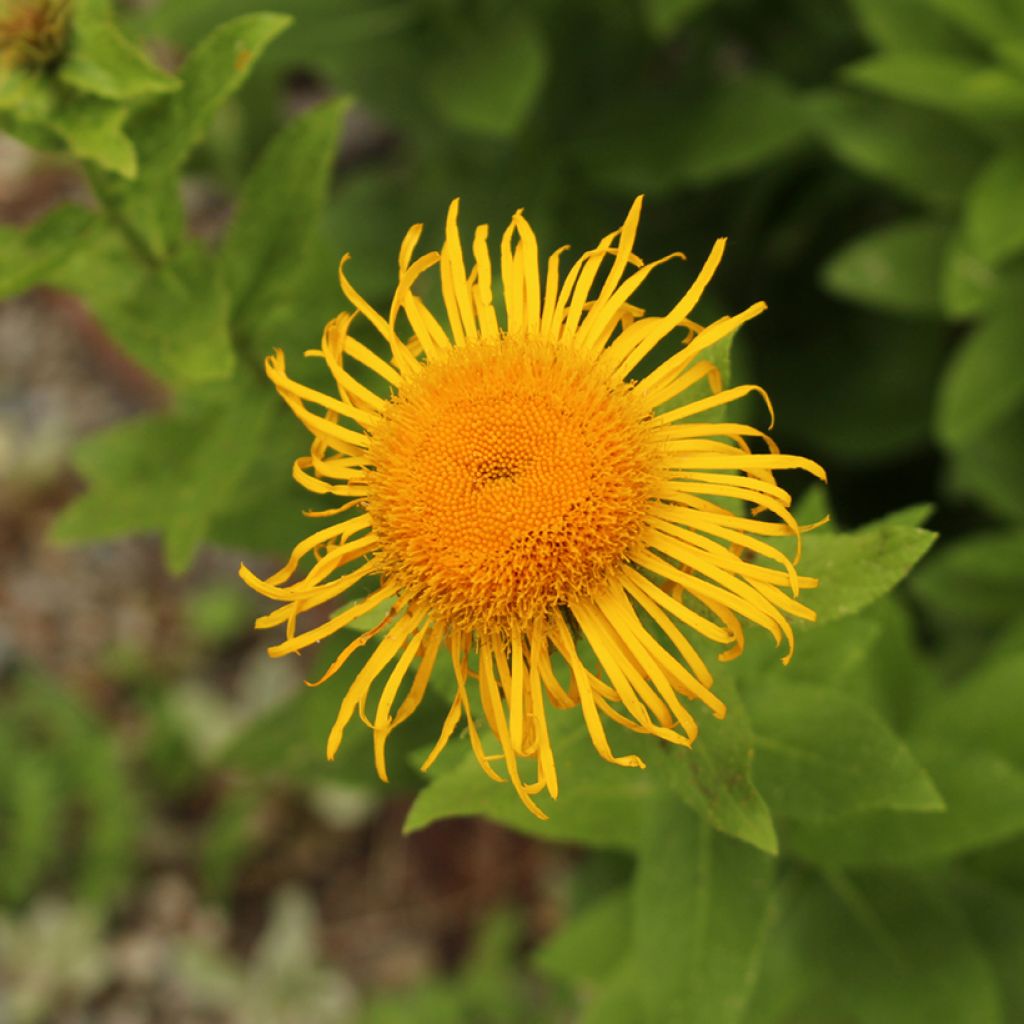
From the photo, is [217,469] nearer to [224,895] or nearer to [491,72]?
[491,72]

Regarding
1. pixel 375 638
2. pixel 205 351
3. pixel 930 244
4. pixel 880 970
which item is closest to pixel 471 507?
pixel 375 638

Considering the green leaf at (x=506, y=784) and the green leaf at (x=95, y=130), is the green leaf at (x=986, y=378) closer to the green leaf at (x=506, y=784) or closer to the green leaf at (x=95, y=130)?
the green leaf at (x=506, y=784)

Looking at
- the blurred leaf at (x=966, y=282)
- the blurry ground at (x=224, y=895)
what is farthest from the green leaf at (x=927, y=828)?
the blurry ground at (x=224, y=895)

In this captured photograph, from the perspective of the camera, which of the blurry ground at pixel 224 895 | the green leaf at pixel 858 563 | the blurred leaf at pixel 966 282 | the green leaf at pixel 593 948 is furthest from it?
the blurry ground at pixel 224 895

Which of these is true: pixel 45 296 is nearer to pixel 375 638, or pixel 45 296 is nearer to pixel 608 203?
pixel 608 203

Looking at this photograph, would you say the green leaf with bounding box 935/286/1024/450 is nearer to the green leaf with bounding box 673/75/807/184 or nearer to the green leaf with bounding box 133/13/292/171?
the green leaf with bounding box 673/75/807/184

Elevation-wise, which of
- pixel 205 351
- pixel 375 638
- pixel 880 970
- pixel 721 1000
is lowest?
pixel 880 970
